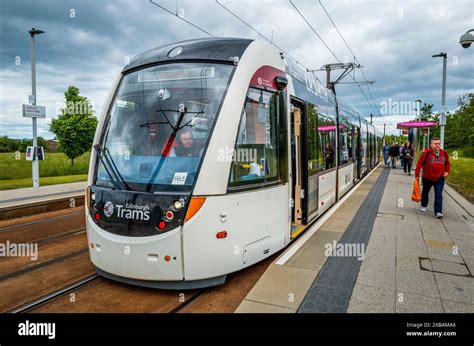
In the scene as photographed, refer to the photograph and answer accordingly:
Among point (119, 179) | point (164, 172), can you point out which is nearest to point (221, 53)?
point (164, 172)

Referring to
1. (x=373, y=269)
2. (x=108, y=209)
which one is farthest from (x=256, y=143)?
(x=373, y=269)

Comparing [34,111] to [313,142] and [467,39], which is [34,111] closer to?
[313,142]

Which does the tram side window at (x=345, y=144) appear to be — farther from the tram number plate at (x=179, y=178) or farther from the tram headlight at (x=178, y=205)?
the tram headlight at (x=178, y=205)

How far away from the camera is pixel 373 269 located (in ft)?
15.6

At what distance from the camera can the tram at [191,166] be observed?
151 inches

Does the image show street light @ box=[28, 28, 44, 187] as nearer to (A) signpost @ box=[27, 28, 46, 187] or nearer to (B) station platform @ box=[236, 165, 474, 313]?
(A) signpost @ box=[27, 28, 46, 187]

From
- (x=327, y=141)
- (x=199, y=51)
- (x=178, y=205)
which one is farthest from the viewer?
(x=327, y=141)

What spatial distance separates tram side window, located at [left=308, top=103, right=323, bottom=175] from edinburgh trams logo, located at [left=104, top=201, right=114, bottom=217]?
3892 mm

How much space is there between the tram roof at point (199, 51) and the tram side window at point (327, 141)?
384 centimetres

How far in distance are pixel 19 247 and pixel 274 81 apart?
5128 mm

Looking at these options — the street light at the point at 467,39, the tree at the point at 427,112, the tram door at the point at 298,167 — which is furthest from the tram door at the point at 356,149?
the tree at the point at 427,112

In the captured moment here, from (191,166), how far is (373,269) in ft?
9.53
